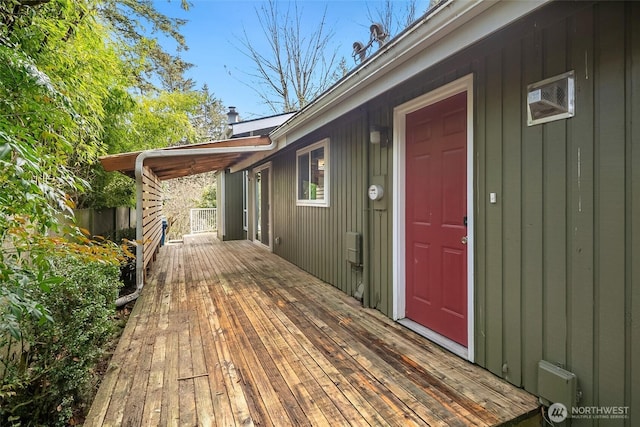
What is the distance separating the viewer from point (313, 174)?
5199 millimetres

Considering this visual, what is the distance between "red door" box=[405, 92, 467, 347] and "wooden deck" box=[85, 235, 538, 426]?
0.30m

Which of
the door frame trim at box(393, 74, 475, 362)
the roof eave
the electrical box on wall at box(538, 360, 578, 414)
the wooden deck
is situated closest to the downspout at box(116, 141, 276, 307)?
the wooden deck

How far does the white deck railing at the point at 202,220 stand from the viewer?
12.6m

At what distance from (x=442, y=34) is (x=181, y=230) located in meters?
14.8

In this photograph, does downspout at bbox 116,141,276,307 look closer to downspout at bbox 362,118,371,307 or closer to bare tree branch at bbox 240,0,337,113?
downspout at bbox 362,118,371,307

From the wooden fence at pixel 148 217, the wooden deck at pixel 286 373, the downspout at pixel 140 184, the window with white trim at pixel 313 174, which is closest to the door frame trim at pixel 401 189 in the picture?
the wooden deck at pixel 286 373

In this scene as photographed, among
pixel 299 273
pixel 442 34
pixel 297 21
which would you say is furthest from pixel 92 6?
pixel 297 21

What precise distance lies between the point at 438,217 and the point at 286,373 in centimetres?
179

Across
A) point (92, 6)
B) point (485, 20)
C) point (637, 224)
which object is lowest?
point (637, 224)

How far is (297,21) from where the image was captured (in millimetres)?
10211

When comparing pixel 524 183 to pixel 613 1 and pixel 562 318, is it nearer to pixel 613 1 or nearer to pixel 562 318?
pixel 562 318

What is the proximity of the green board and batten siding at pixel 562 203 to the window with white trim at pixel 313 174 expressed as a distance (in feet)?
7.39

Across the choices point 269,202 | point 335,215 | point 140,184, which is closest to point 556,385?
point 335,215

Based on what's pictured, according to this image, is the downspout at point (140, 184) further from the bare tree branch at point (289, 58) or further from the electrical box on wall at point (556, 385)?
the bare tree branch at point (289, 58)
